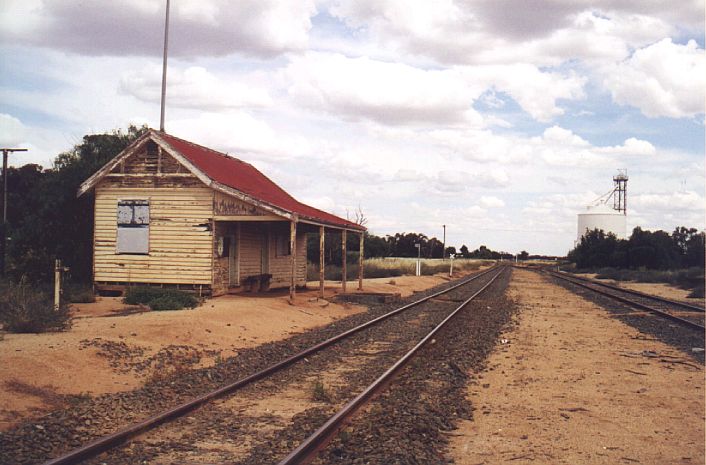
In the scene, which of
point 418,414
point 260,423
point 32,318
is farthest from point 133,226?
point 418,414

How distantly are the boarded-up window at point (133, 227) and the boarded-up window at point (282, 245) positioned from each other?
628 centimetres

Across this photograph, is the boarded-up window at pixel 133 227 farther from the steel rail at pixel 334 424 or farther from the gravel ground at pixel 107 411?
the steel rail at pixel 334 424

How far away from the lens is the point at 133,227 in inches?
768

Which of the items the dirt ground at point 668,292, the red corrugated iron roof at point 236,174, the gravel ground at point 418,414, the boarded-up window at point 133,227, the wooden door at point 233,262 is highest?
the red corrugated iron roof at point 236,174

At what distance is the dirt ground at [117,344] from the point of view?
788 cm

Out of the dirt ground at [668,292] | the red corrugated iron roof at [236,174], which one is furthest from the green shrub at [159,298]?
the dirt ground at [668,292]

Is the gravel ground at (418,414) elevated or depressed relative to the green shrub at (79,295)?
depressed

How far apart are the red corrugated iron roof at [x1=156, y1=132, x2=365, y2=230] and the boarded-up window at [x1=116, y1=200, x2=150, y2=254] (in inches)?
81.7

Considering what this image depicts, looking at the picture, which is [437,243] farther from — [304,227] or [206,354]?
[206,354]

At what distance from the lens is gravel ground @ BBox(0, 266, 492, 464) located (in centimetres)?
590

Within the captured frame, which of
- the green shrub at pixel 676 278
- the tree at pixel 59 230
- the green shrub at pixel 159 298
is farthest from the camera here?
the green shrub at pixel 676 278

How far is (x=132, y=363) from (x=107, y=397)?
1873mm

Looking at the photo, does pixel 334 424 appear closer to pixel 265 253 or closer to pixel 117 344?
pixel 117 344

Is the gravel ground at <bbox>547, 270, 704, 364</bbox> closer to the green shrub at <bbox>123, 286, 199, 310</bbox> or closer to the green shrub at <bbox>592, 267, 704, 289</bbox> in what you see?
the green shrub at <bbox>123, 286, 199, 310</bbox>
